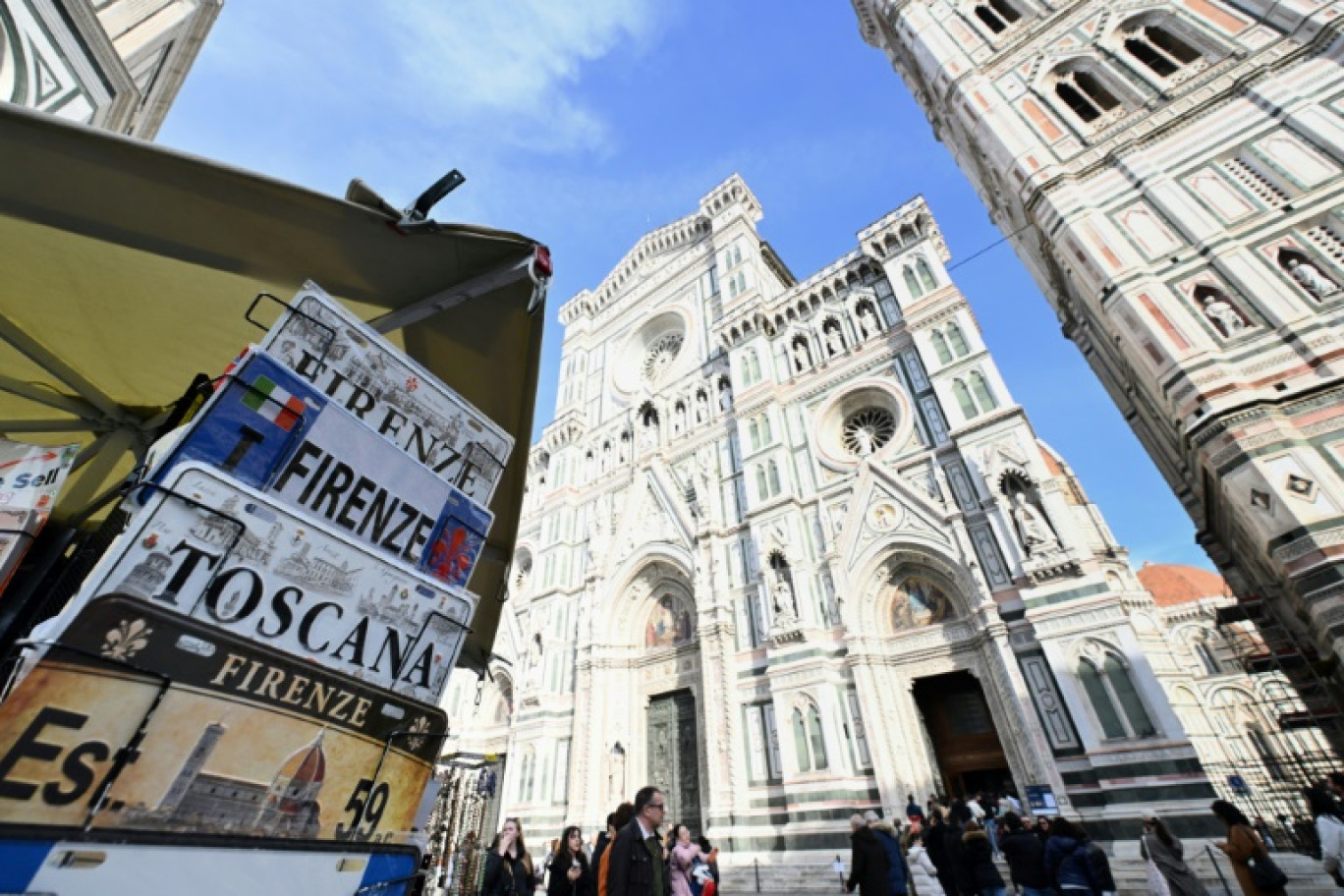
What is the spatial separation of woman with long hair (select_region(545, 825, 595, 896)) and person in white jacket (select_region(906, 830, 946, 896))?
3.59 meters

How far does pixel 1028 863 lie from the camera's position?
17.1 feet

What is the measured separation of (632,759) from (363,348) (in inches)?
573

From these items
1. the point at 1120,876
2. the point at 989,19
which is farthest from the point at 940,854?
the point at 989,19

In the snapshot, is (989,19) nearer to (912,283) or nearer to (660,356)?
(912,283)

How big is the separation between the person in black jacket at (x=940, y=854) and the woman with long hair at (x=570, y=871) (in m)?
3.96

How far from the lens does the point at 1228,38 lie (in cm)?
944

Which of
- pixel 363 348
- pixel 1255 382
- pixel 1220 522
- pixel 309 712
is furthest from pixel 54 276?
pixel 1220 522

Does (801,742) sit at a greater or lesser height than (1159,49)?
lesser

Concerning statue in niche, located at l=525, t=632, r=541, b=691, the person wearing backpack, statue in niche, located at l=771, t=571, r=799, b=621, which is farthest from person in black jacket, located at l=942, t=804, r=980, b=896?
statue in niche, located at l=525, t=632, r=541, b=691

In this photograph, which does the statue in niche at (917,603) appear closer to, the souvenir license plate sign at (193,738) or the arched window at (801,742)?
the arched window at (801,742)

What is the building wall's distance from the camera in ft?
15.0

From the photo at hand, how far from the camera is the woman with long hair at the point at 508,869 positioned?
5328mm

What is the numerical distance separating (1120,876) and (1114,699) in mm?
2306

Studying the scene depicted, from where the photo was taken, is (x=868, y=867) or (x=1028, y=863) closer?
(x=868, y=867)
